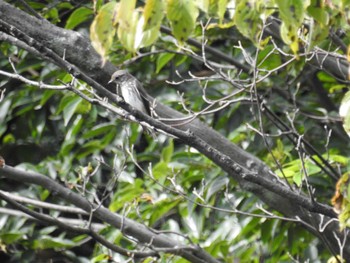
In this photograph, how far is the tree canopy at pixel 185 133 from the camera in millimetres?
2537

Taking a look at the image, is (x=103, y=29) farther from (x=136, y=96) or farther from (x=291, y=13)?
(x=136, y=96)

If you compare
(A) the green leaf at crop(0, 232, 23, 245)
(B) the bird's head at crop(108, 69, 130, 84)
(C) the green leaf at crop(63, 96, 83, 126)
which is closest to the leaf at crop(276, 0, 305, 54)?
(B) the bird's head at crop(108, 69, 130, 84)

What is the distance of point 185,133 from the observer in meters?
2.64

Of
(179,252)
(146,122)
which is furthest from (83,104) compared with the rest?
(146,122)

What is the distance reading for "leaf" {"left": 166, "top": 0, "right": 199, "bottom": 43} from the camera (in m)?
1.99

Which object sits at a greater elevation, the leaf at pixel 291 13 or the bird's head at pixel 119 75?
the leaf at pixel 291 13

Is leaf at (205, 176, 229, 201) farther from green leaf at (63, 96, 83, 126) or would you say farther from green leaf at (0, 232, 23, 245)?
green leaf at (0, 232, 23, 245)

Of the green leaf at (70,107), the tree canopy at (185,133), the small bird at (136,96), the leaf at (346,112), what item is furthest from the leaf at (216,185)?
the leaf at (346,112)

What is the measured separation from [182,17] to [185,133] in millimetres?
694

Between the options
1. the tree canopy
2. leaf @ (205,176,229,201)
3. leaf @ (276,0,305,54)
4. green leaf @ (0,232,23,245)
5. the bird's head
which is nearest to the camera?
leaf @ (276,0,305,54)

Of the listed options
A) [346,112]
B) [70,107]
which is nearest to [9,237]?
[70,107]

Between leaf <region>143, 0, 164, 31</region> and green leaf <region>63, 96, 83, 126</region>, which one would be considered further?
green leaf <region>63, 96, 83, 126</region>

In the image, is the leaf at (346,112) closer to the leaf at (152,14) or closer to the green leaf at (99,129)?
the leaf at (152,14)

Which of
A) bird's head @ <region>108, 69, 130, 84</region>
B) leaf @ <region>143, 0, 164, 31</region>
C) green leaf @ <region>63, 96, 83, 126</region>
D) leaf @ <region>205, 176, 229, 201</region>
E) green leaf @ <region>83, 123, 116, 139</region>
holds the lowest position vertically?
green leaf @ <region>83, 123, 116, 139</region>
